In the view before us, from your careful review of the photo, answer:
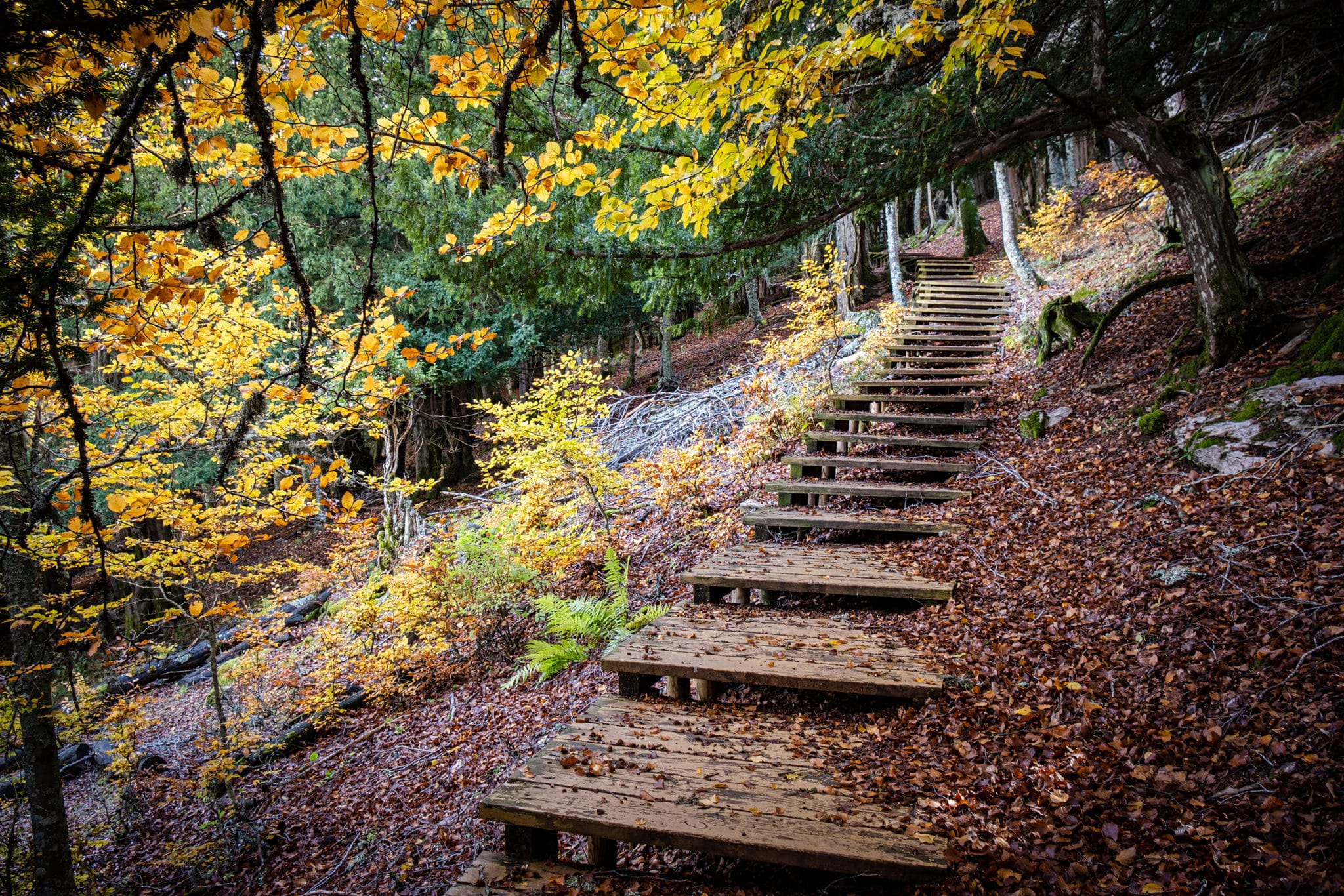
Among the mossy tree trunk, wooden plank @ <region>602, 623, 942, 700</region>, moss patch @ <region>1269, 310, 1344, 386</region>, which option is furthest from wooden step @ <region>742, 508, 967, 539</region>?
the mossy tree trunk

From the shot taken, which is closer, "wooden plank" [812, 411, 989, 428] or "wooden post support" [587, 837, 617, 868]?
"wooden post support" [587, 837, 617, 868]

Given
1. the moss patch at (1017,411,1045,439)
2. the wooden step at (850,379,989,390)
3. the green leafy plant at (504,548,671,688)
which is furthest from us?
the wooden step at (850,379,989,390)

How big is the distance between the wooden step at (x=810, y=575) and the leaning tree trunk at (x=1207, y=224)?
3209 mm

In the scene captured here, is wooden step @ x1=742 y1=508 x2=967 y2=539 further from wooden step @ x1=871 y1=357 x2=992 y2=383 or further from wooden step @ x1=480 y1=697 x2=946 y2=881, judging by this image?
wooden step @ x1=871 y1=357 x2=992 y2=383

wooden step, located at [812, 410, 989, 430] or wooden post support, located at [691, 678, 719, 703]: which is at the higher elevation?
wooden step, located at [812, 410, 989, 430]

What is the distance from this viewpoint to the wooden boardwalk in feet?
6.72

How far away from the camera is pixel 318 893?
353 cm

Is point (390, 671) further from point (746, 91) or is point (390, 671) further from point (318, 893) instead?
point (746, 91)

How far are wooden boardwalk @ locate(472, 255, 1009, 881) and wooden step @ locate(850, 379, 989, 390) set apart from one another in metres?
1.65

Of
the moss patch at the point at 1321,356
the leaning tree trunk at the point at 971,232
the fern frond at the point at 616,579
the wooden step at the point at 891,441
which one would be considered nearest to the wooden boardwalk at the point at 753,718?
the wooden step at the point at 891,441

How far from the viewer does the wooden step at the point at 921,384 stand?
287 inches

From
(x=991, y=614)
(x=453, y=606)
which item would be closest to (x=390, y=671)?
(x=453, y=606)

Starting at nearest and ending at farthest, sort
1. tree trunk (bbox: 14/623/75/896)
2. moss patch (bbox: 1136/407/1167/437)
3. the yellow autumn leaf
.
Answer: the yellow autumn leaf, moss patch (bbox: 1136/407/1167/437), tree trunk (bbox: 14/623/75/896)

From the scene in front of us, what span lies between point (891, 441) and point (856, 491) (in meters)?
1.18
